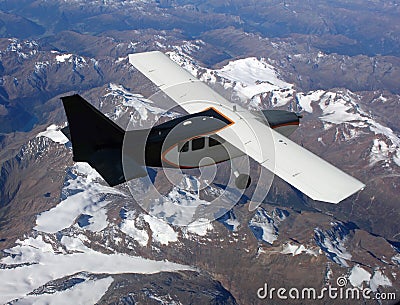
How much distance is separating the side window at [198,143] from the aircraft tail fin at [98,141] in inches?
245

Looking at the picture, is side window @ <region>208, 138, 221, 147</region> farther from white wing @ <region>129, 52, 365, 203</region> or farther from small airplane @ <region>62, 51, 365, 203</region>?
white wing @ <region>129, 52, 365, 203</region>

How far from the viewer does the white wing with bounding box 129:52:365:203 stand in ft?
86.3

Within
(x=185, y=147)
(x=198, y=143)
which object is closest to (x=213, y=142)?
(x=198, y=143)

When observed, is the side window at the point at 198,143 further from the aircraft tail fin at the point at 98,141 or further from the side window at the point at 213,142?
the aircraft tail fin at the point at 98,141

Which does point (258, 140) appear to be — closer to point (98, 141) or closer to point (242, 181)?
point (242, 181)

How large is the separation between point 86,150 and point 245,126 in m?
14.1

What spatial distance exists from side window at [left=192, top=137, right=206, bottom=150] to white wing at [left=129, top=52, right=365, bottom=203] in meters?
1.66

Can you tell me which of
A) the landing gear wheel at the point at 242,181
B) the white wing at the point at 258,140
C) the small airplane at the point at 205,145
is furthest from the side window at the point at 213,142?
the landing gear wheel at the point at 242,181

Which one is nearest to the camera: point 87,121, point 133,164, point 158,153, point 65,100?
point 65,100

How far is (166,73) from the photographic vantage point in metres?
45.4

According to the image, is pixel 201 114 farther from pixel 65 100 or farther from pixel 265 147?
pixel 65 100

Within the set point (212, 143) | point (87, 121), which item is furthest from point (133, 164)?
point (212, 143)

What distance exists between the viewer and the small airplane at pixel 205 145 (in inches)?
1076

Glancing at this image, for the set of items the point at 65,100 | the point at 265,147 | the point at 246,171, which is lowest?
the point at 246,171
